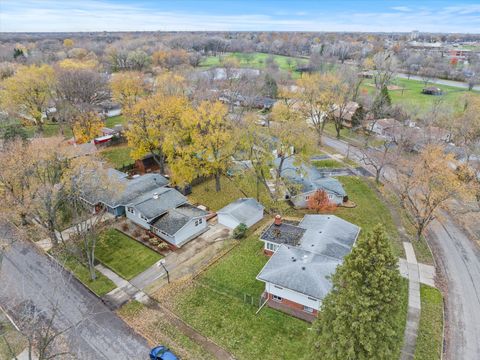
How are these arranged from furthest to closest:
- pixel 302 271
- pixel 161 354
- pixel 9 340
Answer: pixel 302 271 → pixel 9 340 → pixel 161 354

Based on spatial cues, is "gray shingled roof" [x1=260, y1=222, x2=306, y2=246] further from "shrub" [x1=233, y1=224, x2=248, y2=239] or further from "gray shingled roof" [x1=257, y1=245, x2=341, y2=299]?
"shrub" [x1=233, y1=224, x2=248, y2=239]

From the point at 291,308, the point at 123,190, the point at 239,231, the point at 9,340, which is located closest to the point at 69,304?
the point at 9,340

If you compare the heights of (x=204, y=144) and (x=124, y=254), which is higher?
(x=204, y=144)

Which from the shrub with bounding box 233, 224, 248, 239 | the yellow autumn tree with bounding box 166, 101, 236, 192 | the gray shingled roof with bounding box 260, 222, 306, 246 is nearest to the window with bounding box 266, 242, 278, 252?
the gray shingled roof with bounding box 260, 222, 306, 246

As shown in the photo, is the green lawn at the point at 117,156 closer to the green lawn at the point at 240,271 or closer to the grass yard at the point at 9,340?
the green lawn at the point at 240,271

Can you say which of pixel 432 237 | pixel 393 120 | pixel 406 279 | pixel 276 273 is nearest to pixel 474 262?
pixel 432 237

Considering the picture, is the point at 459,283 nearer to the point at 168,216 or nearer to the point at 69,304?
the point at 168,216
